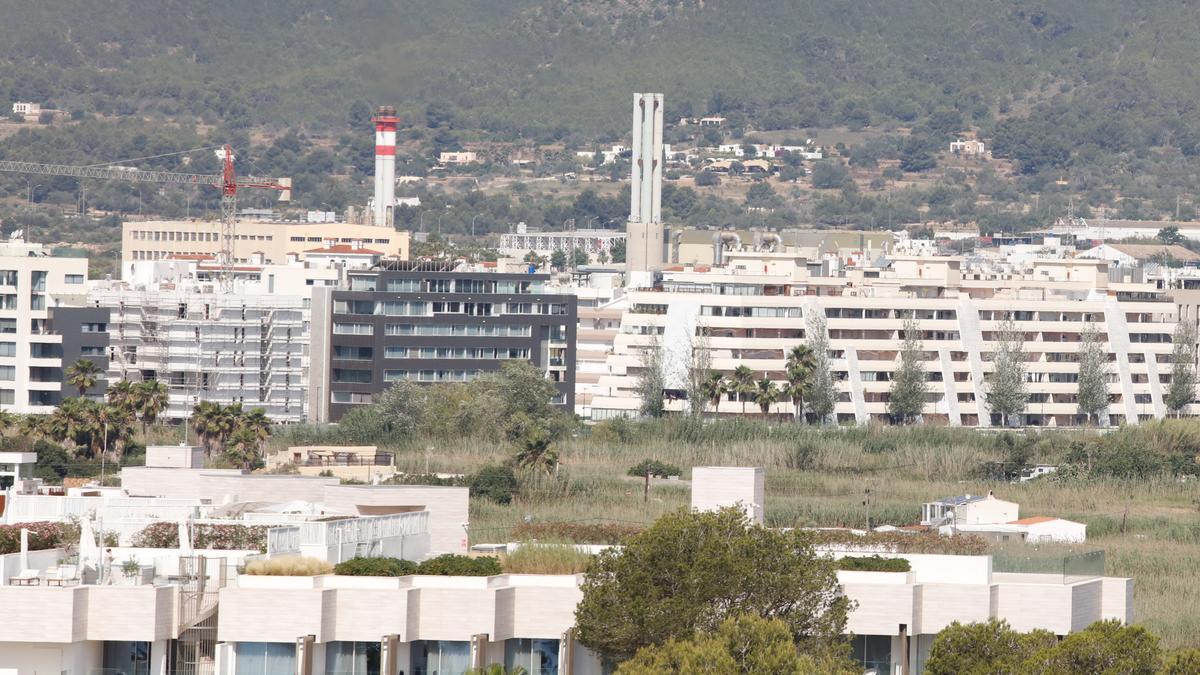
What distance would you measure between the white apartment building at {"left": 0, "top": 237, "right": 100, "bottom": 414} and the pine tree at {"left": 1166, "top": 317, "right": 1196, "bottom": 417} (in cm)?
5325

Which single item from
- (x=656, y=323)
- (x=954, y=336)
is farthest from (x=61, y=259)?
(x=954, y=336)

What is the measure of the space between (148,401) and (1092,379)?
50.1m

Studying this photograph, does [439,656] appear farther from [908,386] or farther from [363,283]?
[908,386]

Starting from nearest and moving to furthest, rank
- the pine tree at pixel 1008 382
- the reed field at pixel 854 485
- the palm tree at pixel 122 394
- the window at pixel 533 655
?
1. the window at pixel 533 655
2. the reed field at pixel 854 485
3. the palm tree at pixel 122 394
4. the pine tree at pixel 1008 382

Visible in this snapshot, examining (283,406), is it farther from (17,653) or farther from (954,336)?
(17,653)

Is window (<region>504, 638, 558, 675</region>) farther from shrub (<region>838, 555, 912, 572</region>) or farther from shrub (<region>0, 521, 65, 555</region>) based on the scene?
shrub (<region>0, 521, 65, 555</region>)

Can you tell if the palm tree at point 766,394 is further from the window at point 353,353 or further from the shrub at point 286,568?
the shrub at point 286,568

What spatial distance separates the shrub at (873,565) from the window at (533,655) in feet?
13.9

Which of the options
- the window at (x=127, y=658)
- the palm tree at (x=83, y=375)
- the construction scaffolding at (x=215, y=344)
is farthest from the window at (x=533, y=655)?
the construction scaffolding at (x=215, y=344)

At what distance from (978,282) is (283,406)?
40.7 m

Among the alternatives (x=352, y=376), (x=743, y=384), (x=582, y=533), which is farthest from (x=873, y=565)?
(x=743, y=384)

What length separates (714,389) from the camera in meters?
119

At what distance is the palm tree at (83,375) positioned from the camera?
106 metres

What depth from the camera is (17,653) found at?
3123 centimetres
